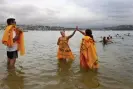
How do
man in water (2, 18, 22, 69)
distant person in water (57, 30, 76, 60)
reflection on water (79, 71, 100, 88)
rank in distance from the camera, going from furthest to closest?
distant person in water (57, 30, 76, 60), man in water (2, 18, 22, 69), reflection on water (79, 71, 100, 88)

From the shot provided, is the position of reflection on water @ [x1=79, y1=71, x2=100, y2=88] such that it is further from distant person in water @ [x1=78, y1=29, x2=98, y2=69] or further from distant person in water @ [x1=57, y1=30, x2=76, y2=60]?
distant person in water @ [x1=57, y1=30, x2=76, y2=60]

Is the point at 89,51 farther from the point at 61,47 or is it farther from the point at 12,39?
the point at 12,39

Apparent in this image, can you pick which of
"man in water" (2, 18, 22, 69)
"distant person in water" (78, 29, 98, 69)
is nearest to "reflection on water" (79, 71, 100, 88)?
"distant person in water" (78, 29, 98, 69)

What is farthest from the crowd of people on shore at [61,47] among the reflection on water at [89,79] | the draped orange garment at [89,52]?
the reflection on water at [89,79]

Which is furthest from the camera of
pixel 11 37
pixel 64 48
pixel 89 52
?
pixel 64 48

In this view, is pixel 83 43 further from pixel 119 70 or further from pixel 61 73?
pixel 119 70

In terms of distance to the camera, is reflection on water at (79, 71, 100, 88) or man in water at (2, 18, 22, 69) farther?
man in water at (2, 18, 22, 69)

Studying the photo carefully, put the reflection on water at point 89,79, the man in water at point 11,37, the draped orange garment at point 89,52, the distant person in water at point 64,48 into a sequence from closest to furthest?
the reflection on water at point 89,79
the man in water at point 11,37
the draped orange garment at point 89,52
the distant person in water at point 64,48

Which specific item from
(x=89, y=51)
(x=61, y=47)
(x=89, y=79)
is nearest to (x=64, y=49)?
(x=61, y=47)

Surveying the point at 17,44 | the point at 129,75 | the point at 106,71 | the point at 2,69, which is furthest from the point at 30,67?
the point at 129,75

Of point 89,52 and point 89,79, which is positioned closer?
point 89,79

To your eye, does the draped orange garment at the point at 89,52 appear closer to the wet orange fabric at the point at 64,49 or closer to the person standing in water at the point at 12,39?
the wet orange fabric at the point at 64,49

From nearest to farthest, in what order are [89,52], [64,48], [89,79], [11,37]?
[11,37]
[89,79]
[89,52]
[64,48]

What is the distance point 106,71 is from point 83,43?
1.86 m
